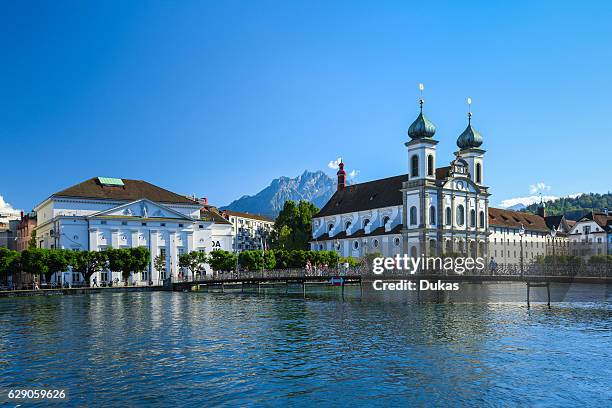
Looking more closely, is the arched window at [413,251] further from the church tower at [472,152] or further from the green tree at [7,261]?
the green tree at [7,261]

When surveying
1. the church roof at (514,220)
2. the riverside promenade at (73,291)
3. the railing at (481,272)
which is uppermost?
the church roof at (514,220)

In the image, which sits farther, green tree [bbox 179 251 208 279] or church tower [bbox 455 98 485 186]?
church tower [bbox 455 98 485 186]

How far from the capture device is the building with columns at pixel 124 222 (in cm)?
10069

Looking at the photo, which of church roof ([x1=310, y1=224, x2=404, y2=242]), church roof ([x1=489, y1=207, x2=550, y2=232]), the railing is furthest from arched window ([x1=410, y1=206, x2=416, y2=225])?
the railing

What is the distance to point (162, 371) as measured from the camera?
2800cm

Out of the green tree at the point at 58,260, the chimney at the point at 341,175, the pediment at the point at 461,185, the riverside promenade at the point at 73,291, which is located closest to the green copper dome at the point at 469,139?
the pediment at the point at 461,185

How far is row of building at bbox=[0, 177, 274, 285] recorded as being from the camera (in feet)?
330

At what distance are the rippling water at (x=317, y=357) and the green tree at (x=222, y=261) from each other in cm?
5220

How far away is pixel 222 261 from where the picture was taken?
104500 mm

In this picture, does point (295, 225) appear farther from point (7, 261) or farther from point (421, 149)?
point (7, 261)

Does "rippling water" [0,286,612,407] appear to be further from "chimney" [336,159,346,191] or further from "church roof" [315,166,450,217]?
"chimney" [336,159,346,191]

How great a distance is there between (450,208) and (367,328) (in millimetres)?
76912

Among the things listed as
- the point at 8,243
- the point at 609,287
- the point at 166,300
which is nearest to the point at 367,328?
the point at 166,300

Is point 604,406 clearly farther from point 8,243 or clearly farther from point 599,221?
point 8,243
